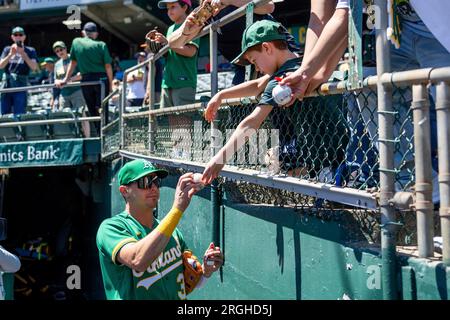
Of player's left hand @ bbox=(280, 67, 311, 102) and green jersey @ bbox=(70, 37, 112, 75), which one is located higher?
green jersey @ bbox=(70, 37, 112, 75)

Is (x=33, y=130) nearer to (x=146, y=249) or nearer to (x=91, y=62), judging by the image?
(x=91, y=62)

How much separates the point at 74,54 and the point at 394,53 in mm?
8508

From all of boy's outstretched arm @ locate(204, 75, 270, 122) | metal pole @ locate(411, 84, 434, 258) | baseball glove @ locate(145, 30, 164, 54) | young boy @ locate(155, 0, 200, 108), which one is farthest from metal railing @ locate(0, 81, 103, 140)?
metal pole @ locate(411, 84, 434, 258)

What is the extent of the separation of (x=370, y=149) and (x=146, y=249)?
118cm

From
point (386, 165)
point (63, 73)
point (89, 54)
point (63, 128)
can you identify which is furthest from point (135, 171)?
point (63, 73)

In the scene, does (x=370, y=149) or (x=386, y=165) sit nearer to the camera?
(x=386, y=165)

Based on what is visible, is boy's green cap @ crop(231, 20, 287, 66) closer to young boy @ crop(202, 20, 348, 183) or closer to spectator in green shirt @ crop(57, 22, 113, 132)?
young boy @ crop(202, 20, 348, 183)

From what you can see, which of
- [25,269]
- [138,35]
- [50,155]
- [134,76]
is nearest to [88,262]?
[25,269]

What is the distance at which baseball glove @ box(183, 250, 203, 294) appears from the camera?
370cm

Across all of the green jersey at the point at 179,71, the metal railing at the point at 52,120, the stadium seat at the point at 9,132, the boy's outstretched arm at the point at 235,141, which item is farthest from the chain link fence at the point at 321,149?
the stadium seat at the point at 9,132

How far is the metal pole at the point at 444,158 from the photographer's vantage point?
281 centimetres

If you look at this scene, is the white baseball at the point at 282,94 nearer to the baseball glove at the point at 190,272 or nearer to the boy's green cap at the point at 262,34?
the boy's green cap at the point at 262,34

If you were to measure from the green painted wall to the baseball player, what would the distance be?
56cm

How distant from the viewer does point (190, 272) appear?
3.70 meters
